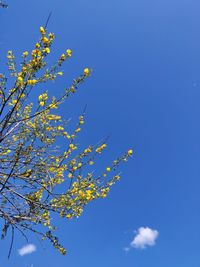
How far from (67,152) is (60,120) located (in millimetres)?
739

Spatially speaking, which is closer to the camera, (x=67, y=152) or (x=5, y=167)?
(x=5, y=167)

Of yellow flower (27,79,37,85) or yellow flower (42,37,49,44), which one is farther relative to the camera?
yellow flower (27,79,37,85)

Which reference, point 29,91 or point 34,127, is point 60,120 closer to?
point 34,127

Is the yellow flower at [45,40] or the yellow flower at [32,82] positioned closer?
the yellow flower at [45,40]

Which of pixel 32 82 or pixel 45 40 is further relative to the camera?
pixel 32 82

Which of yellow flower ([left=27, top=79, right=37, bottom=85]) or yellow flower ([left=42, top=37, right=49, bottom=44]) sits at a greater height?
yellow flower ([left=42, top=37, right=49, bottom=44])

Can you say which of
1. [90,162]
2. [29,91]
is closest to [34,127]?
[90,162]

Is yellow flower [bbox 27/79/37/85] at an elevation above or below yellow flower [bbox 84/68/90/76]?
below

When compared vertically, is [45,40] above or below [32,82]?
above

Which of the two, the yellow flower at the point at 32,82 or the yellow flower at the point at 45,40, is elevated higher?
the yellow flower at the point at 45,40

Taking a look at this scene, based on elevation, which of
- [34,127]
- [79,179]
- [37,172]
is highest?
[34,127]

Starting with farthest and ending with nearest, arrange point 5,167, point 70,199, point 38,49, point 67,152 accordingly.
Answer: point 67,152
point 5,167
point 70,199
point 38,49

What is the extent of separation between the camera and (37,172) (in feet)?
25.1

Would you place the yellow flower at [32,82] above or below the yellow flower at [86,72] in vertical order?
below
